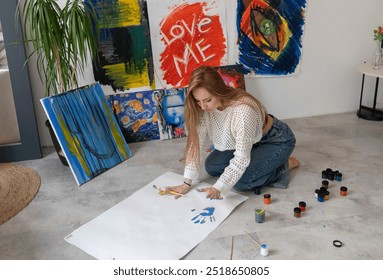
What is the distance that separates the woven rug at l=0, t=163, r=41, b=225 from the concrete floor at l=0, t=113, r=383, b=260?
0.16ft

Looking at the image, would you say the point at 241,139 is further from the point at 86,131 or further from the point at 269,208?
the point at 86,131

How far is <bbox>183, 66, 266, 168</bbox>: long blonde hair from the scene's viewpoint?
5.90ft

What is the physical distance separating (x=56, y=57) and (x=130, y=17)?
0.59m

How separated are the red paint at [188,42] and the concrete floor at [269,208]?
0.52m

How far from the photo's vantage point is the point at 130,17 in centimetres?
265

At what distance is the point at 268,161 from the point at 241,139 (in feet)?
1.04

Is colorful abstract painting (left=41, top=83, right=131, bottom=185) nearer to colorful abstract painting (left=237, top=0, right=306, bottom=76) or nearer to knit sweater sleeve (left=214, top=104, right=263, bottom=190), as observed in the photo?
knit sweater sleeve (left=214, top=104, right=263, bottom=190)

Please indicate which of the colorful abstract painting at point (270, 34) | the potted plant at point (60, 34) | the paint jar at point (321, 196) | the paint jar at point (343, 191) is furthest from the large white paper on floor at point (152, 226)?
the colorful abstract painting at point (270, 34)

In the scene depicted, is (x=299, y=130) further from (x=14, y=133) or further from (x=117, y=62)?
(x=14, y=133)

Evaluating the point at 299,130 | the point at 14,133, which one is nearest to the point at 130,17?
the point at 14,133

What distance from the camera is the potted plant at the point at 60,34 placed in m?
2.19

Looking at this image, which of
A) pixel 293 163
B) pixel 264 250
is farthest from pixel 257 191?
pixel 264 250

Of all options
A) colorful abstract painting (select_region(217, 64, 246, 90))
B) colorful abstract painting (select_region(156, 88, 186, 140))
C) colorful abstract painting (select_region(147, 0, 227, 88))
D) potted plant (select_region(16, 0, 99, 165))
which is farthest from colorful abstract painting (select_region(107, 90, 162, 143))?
colorful abstract painting (select_region(217, 64, 246, 90))

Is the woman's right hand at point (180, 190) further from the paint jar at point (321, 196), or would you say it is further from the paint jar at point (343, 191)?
the paint jar at point (343, 191)
